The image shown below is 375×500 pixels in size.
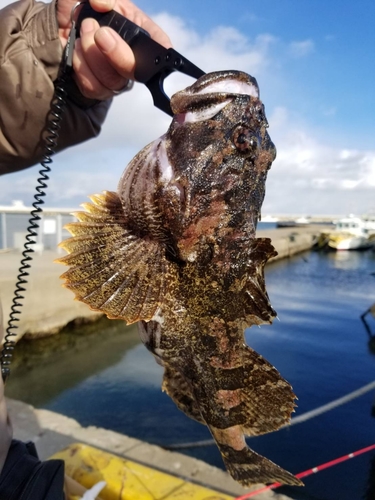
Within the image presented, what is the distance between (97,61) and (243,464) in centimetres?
269

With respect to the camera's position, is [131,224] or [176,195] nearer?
[176,195]

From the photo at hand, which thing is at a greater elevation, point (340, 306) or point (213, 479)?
point (213, 479)

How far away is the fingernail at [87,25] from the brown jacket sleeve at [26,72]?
290mm

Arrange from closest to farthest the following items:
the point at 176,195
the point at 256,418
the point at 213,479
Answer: the point at 176,195
the point at 256,418
the point at 213,479

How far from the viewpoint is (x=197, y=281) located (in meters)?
2.22

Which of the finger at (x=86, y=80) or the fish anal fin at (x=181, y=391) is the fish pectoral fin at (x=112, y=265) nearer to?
the fish anal fin at (x=181, y=391)

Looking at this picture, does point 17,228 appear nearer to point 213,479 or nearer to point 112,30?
point 213,479

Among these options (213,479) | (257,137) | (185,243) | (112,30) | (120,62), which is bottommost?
(213,479)

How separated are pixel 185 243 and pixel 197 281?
237mm

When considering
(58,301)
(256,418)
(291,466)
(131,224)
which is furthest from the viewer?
(58,301)

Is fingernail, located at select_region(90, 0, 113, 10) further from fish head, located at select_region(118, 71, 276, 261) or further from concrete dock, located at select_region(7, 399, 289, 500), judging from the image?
concrete dock, located at select_region(7, 399, 289, 500)

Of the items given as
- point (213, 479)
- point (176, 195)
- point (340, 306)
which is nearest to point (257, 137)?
point (176, 195)

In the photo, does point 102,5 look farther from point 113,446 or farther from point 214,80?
point 113,446

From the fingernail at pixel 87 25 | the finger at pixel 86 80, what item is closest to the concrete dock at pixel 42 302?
the finger at pixel 86 80
